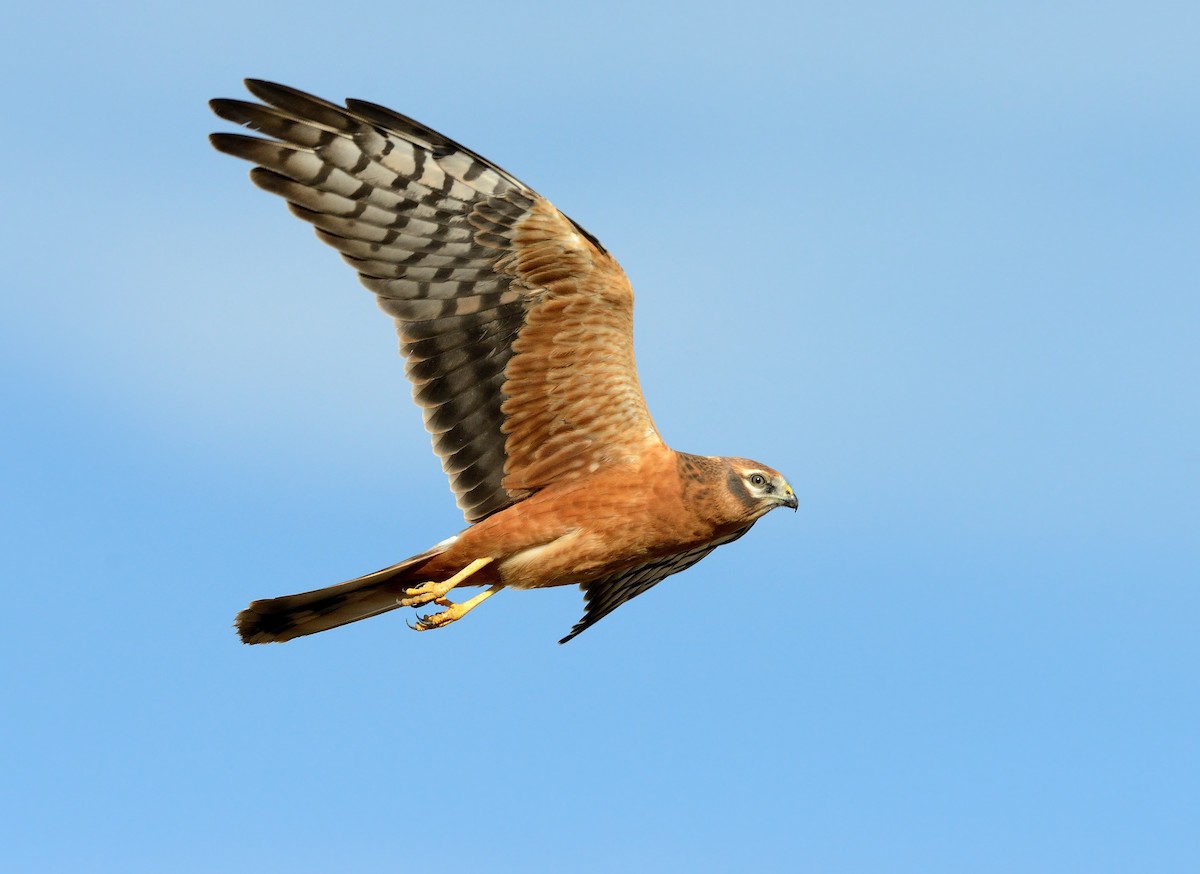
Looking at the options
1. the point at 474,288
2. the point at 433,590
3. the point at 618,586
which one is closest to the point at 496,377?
the point at 474,288

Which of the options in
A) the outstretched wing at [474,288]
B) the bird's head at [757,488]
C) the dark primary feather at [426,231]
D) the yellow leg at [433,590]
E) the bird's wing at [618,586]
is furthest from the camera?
the bird's wing at [618,586]

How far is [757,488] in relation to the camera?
12.1 metres

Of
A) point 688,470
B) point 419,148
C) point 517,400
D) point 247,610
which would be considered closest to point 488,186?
point 419,148

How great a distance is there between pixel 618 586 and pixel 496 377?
2.36 m

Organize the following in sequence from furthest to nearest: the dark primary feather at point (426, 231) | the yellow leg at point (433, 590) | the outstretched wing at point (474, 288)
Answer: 1. the yellow leg at point (433, 590)
2. the outstretched wing at point (474, 288)
3. the dark primary feather at point (426, 231)

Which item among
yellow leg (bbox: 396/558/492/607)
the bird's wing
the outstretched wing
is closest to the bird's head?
the outstretched wing

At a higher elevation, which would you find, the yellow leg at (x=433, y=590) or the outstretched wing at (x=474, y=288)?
the outstretched wing at (x=474, y=288)

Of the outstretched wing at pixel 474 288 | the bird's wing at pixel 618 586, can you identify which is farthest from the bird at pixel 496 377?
the bird's wing at pixel 618 586

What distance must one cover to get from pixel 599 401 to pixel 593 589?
2.03 m

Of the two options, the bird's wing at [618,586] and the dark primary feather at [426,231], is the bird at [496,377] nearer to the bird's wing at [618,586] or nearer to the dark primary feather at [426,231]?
the dark primary feather at [426,231]

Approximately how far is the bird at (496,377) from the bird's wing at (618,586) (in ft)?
3.76

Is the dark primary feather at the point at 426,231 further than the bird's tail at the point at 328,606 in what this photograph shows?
No

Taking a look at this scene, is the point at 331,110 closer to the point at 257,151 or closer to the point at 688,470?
the point at 257,151

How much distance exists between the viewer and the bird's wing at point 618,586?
13539mm
